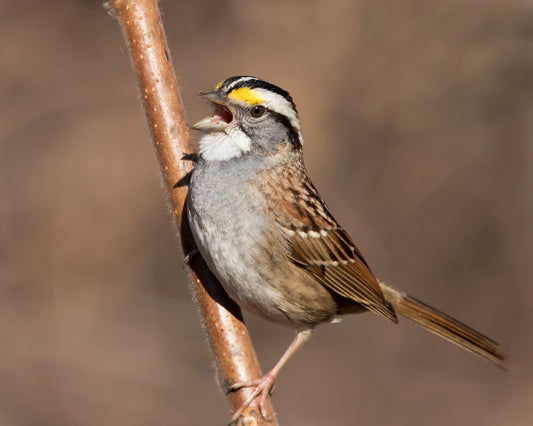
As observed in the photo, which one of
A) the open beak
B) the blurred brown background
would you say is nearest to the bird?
the open beak

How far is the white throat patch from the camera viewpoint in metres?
3.82

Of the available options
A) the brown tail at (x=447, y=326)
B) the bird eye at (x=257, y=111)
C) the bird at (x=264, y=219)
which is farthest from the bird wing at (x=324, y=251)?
the bird eye at (x=257, y=111)

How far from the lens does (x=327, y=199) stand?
888cm

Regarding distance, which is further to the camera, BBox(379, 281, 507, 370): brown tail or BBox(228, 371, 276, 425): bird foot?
BBox(379, 281, 507, 370): brown tail

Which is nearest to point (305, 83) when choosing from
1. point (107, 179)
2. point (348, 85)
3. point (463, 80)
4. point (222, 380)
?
point (348, 85)

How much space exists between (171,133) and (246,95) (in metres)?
0.39

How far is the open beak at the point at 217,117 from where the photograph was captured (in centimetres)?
374

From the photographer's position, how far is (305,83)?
31.4 feet

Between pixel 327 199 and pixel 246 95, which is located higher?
pixel 246 95

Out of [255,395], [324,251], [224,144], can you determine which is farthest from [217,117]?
[255,395]

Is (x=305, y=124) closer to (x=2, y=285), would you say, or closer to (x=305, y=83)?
(x=305, y=83)

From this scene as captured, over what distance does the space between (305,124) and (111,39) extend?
9.46ft

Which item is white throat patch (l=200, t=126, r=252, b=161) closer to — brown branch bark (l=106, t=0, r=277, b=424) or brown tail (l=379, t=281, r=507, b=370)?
brown branch bark (l=106, t=0, r=277, b=424)

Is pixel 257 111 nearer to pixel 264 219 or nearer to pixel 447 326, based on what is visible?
pixel 264 219
